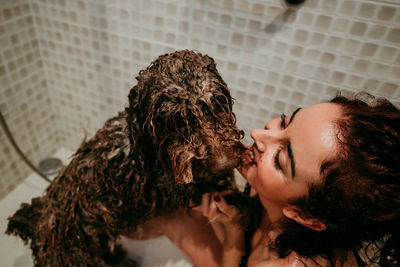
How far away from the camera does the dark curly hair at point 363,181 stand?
88 centimetres

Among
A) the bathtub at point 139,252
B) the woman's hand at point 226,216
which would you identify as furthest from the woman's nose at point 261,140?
the bathtub at point 139,252

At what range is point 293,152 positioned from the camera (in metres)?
1.02

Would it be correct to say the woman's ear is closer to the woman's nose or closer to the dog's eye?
the woman's nose

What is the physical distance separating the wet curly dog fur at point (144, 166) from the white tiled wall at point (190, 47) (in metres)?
0.42

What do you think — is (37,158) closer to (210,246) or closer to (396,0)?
(210,246)

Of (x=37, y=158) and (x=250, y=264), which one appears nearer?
(x=250, y=264)

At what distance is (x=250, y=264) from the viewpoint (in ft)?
4.39

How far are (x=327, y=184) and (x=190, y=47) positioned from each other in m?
1.06

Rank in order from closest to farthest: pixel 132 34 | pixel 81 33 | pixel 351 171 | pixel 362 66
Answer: pixel 351 171, pixel 362 66, pixel 132 34, pixel 81 33

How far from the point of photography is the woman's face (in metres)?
0.96

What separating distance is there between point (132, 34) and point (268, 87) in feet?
2.89

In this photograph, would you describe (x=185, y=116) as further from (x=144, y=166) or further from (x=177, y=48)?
(x=177, y=48)

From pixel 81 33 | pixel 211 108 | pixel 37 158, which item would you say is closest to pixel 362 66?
pixel 211 108

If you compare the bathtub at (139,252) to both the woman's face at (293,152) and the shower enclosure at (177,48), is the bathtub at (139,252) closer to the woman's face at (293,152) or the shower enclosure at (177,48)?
the shower enclosure at (177,48)
